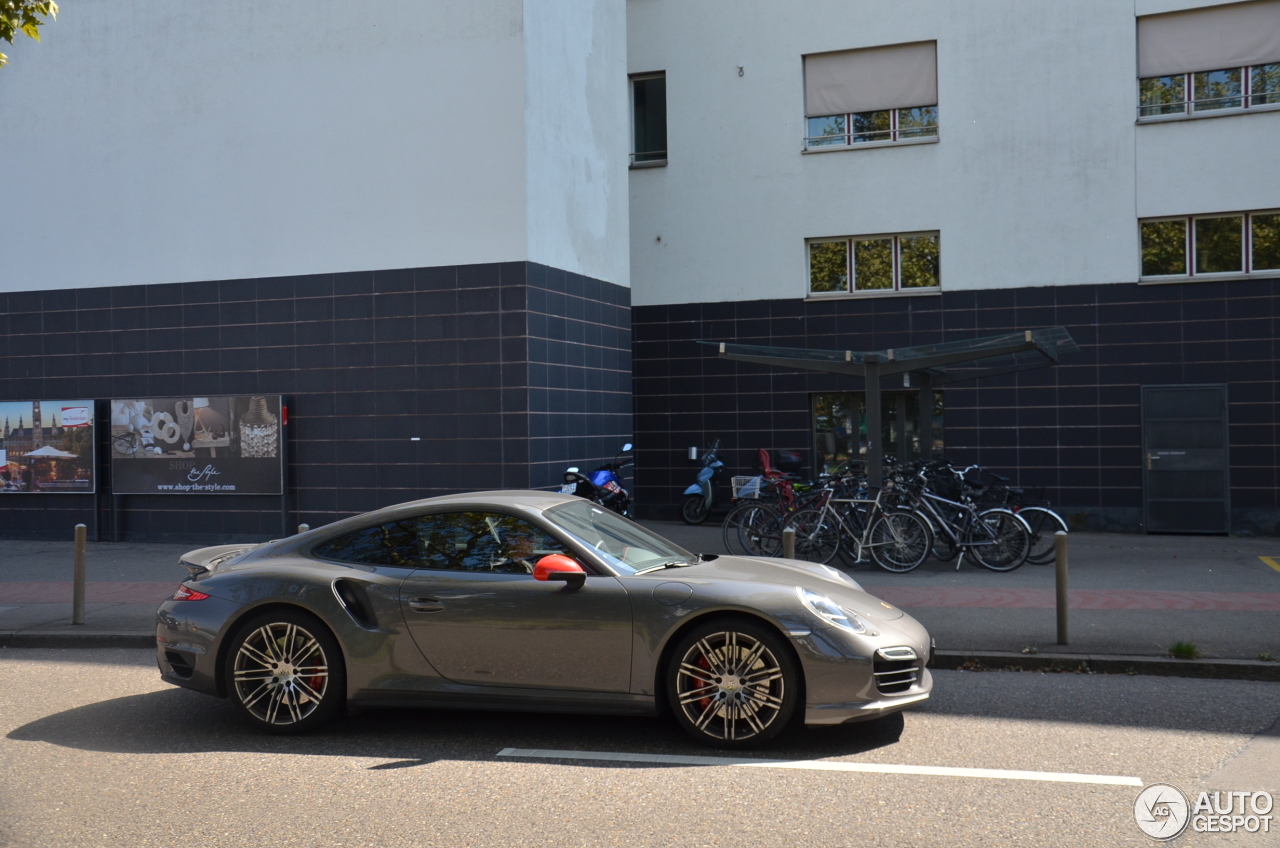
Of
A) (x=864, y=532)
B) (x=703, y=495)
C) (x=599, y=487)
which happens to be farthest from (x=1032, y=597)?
(x=703, y=495)

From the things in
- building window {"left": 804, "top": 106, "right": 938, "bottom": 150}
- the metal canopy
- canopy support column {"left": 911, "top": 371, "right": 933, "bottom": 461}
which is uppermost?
building window {"left": 804, "top": 106, "right": 938, "bottom": 150}

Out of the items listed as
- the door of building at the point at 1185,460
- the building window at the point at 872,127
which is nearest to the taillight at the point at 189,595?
the building window at the point at 872,127

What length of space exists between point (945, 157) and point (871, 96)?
153 centimetres

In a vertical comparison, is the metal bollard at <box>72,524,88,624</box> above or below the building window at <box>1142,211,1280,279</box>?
below

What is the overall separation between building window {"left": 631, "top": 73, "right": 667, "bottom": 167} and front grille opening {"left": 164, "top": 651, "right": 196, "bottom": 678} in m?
13.6

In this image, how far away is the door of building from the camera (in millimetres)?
15516

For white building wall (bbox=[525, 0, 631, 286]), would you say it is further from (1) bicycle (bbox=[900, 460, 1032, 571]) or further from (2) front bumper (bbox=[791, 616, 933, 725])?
(2) front bumper (bbox=[791, 616, 933, 725])

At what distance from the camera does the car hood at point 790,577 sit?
5930 mm

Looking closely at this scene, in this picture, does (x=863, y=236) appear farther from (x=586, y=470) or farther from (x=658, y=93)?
(x=586, y=470)

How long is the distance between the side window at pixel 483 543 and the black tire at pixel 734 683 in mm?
954

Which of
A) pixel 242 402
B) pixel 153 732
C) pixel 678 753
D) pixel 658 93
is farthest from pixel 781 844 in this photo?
pixel 658 93

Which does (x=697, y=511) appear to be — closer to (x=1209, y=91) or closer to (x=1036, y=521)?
(x=1036, y=521)

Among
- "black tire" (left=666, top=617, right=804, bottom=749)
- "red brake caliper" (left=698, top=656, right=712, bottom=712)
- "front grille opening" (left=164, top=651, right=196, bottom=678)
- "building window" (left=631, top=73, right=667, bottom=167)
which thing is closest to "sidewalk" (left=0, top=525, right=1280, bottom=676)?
"black tire" (left=666, top=617, right=804, bottom=749)

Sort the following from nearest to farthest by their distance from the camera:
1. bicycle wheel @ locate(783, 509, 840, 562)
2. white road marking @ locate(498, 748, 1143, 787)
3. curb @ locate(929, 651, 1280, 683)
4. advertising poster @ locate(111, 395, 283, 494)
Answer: white road marking @ locate(498, 748, 1143, 787)
curb @ locate(929, 651, 1280, 683)
bicycle wheel @ locate(783, 509, 840, 562)
advertising poster @ locate(111, 395, 283, 494)
